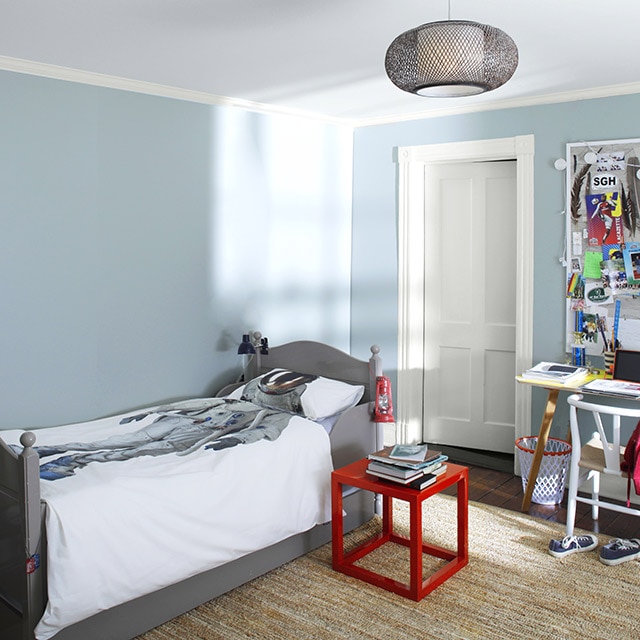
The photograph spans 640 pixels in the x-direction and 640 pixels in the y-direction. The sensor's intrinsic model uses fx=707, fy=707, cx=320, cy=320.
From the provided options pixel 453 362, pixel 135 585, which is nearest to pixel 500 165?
pixel 453 362

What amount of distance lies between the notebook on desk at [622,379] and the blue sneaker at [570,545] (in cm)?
70

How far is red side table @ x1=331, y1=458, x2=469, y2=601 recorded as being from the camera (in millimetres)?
2834

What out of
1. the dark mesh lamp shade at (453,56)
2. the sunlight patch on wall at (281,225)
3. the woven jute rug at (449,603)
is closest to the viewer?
the dark mesh lamp shade at (453,56)

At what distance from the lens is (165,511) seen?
2.62 m

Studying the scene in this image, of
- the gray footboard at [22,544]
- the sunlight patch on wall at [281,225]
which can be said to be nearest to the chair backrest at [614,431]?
the sunlight patch on wall at [281,225]

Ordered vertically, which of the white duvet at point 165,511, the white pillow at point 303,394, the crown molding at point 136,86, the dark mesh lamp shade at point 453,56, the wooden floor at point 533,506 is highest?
the crown molding at point 136,86

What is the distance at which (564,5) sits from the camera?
103 inches

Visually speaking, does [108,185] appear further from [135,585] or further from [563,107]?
[563,107]

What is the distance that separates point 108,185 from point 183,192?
0.46 m

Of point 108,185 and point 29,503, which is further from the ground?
point 108,185

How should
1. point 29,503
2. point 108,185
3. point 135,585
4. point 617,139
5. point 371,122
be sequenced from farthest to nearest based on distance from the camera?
1. point 371,122
2. point 617,139
3. point 108,185
4. point 135,585
5. point 29,503

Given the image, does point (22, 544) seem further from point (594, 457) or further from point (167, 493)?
point (594, 457)

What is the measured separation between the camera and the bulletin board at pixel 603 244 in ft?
12.8

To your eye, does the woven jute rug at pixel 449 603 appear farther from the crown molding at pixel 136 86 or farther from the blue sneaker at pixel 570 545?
the crown molding at pixel 136 86
